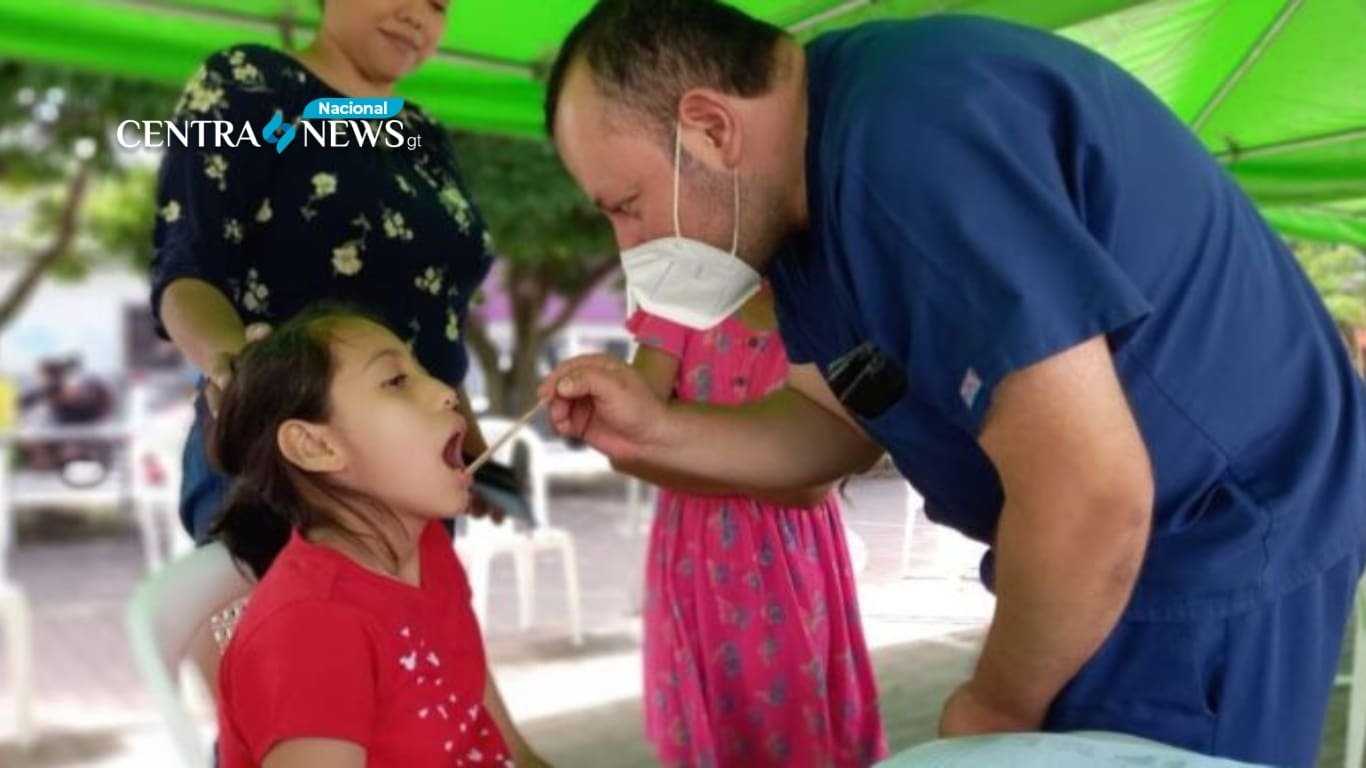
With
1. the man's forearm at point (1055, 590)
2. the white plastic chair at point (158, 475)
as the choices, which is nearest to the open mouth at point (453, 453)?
the man's forearm at point (1055, 590)

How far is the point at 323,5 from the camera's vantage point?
192 cm

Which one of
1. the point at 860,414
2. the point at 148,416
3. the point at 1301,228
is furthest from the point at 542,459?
the point at 860,414

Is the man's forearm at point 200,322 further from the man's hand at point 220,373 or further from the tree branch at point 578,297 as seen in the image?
the tree branch at point 578,297

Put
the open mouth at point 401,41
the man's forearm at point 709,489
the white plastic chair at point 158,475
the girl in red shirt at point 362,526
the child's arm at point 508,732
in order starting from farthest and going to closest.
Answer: the white plastic chair at point 158,475 < the open mouth at point 401,41 < the man's forearm at point 709,489 < the child's arm at point 508,732 < the girl in red shirt at point 362,526

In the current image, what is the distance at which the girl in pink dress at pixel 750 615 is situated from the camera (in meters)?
1.99

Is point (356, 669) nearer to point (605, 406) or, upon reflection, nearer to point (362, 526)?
point (362, 526)

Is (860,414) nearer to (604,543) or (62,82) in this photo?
Answer: (62,82)

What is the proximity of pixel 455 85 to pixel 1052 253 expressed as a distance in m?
2.63

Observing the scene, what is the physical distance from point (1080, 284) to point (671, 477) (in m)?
0.99

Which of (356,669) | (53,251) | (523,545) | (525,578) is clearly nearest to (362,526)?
(356,669)

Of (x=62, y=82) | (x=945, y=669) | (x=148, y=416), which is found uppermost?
(x=945, y=669)

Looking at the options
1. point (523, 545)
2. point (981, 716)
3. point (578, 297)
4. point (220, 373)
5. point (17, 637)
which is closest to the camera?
point (981, 716)

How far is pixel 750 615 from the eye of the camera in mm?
2004

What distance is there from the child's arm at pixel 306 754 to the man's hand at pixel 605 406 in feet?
1.42
